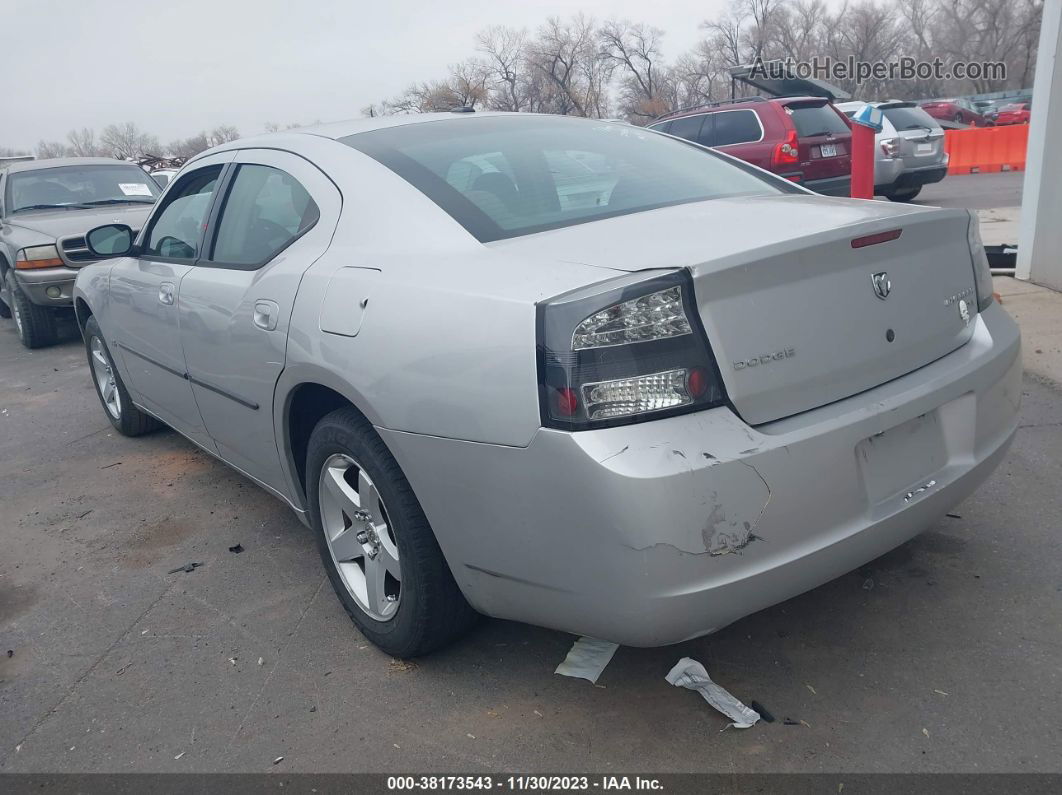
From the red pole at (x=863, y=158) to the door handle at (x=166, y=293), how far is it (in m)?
7.14

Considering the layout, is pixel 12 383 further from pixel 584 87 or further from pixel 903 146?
pixel 584 87

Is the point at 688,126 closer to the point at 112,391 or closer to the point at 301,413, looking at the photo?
the point at 112,391

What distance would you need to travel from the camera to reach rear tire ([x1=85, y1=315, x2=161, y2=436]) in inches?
203

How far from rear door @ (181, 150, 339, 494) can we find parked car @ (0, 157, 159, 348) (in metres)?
5.77

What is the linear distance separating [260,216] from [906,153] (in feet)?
38.7

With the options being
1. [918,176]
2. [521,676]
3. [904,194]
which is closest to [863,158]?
[918,176]

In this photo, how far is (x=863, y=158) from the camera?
8.95 metres

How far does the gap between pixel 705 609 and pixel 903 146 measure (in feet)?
41.4

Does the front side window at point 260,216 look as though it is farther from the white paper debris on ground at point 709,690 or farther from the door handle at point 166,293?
the white paper debris on ground at point 709,690

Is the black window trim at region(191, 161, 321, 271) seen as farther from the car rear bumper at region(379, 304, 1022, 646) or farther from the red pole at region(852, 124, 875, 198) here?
the red pole at region(852, 124, 875, 198)

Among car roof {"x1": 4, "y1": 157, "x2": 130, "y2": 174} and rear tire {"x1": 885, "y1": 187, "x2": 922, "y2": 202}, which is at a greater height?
car roof {"x1": 4, "y1": 157, "x2": 130, "y2": 174}

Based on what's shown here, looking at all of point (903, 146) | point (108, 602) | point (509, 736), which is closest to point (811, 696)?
point (509, 736)

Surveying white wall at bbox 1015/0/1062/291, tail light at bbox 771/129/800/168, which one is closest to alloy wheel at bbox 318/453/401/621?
white wall at bbox 1015/0/1062/291

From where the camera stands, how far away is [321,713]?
257 cm
